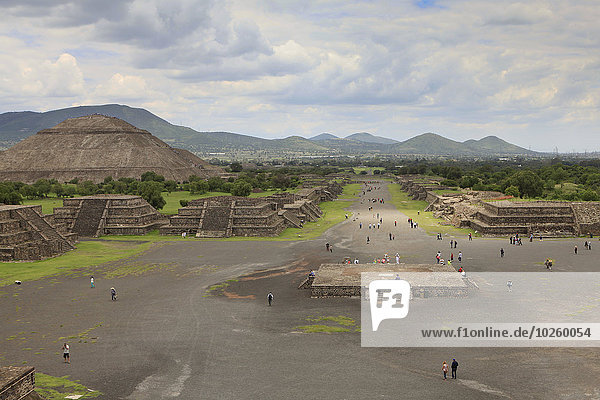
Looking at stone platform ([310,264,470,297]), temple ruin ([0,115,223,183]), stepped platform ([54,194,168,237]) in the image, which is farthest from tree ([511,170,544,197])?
temple ruin ([0,115,223,183])

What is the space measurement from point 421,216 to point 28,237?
55.8 m

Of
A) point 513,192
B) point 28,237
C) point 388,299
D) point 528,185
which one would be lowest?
point 388,299

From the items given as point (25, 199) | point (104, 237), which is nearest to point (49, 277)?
point (104, 237)

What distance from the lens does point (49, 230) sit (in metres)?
51.3

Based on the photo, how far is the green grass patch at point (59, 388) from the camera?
18828 millimetres

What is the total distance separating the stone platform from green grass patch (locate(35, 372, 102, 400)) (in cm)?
1649

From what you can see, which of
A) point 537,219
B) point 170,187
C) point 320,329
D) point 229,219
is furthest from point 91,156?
point 320,329

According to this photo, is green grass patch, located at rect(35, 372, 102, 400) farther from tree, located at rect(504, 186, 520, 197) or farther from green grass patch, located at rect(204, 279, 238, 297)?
tree, located at rect(504, 186, 520, 197)

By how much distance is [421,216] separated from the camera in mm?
77562

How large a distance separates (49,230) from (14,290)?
1813 centimetres

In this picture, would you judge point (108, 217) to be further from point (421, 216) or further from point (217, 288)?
point (421, 216)

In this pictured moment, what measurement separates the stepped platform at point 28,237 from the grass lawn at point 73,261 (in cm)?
110

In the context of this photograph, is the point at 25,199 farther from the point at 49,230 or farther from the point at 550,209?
the point at 550,209

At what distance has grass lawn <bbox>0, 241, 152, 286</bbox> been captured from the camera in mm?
39625
